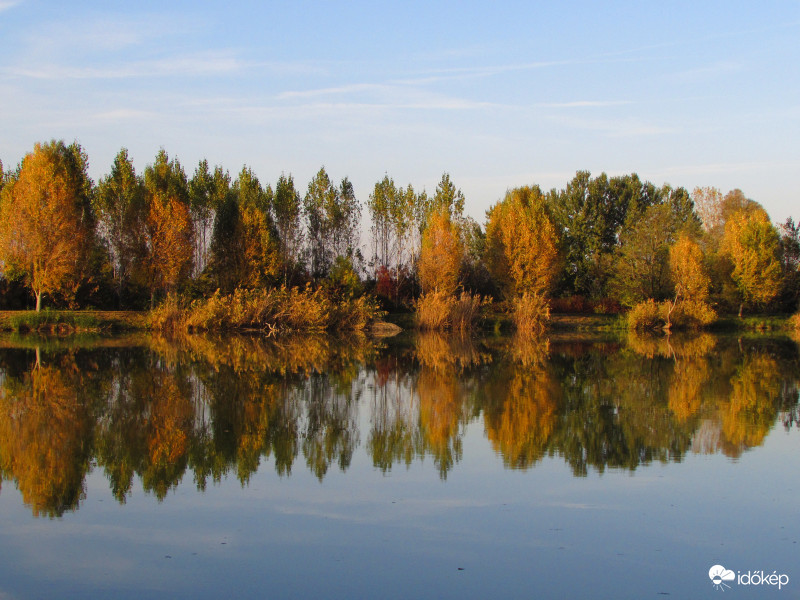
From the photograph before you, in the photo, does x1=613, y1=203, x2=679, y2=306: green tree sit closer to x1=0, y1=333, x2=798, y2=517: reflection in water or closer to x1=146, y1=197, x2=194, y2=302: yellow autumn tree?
x1=0, y1=333, x2=798, y2=517: reflection in water

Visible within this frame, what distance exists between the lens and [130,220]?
107 feet

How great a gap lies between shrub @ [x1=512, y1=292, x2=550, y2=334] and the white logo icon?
96.2 feet

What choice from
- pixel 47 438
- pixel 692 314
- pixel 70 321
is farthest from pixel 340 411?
pixel 692 314

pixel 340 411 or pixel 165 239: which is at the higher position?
pixel 165 239

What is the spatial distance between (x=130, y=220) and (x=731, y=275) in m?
30.8

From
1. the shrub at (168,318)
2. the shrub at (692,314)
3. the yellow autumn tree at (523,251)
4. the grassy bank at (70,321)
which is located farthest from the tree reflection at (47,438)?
the shrub at (692,314)

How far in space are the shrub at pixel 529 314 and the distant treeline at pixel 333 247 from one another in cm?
23

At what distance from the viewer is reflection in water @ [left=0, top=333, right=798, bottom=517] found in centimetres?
761

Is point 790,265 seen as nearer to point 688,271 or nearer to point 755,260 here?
point 755,260

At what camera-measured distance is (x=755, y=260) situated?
4025 centimetres

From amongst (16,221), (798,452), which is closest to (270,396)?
(798,452)

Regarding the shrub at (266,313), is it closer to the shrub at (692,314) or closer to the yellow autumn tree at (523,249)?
the yellow autumn tree at (523,249)

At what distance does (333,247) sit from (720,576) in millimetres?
39665

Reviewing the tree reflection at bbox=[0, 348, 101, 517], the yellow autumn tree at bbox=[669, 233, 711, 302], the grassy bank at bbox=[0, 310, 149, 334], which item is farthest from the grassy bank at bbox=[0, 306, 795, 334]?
the tree reflection at bbox=[0, 348, 101, 517]
